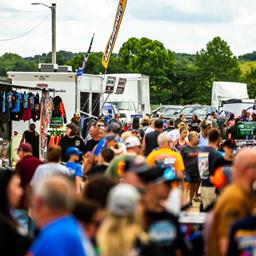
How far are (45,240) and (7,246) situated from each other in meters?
0.62

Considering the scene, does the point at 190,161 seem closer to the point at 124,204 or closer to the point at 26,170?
the point at 26,170

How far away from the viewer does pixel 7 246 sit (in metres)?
6.73

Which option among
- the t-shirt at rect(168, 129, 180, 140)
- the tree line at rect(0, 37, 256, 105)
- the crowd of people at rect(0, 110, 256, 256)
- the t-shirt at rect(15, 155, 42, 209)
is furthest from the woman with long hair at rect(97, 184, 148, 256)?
the tree line at rect(0, 37, 256, 105)

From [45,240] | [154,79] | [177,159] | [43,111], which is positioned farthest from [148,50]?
[45,240]

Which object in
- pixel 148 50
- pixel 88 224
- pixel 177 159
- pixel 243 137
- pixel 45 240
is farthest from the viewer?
pixel 148 50

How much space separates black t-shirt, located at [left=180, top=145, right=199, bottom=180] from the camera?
17.2m

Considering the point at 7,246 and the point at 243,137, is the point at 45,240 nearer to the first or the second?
the point at 7,246

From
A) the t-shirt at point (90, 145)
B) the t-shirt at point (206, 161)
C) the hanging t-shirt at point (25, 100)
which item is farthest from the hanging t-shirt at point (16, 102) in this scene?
the t-shirt at point (206, 161)

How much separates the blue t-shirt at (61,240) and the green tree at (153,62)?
95833 millimetres

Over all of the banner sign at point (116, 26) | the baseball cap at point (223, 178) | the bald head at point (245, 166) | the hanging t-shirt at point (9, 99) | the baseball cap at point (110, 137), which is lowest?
the baseball cap at point (223, 178)

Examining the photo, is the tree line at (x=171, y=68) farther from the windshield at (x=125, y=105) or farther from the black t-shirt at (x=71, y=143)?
the black t-shirt at (x=71, y=143)

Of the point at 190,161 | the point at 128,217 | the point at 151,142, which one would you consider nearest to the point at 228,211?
the point at 128,217

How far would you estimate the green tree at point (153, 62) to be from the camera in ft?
343

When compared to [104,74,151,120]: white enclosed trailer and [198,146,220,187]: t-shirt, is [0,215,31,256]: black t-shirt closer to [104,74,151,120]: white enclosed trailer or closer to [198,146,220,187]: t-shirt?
[198,146,220,187]: t-shirt
